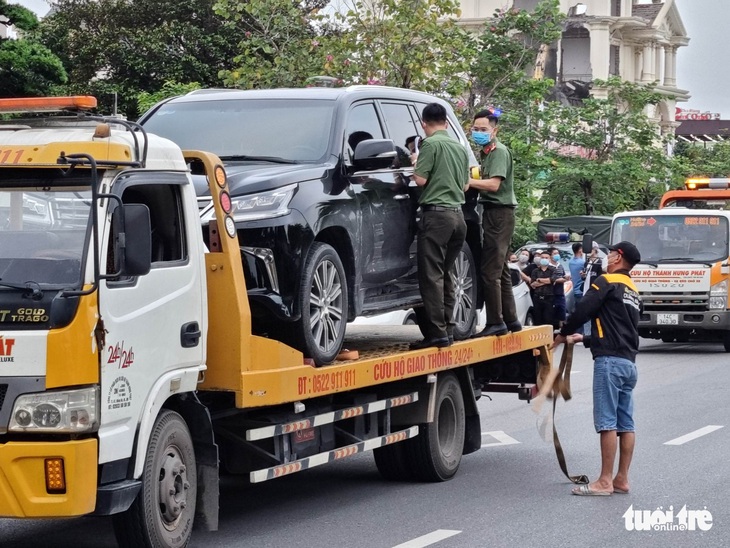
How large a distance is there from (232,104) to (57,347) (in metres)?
3.73

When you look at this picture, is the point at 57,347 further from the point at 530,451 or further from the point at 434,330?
the point at 530,451

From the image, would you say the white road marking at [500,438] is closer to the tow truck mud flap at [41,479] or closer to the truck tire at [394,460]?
the truck tire at [394,460]

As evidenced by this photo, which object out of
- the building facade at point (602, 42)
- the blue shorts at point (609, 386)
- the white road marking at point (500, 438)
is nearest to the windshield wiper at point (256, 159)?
the blue shorts at point (609, 386)

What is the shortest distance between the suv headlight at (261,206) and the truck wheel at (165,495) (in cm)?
151

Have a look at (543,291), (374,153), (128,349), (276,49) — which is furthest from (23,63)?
(128,349)

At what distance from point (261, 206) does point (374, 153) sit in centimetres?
120

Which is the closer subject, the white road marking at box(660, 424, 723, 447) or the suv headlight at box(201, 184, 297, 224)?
the suv headlight at box(201, 184, 297, 224)

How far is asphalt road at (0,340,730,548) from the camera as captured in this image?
8148mm

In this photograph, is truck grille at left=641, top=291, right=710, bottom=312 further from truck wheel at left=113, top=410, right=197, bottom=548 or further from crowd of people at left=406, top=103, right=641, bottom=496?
truck wheel at left=113, top=410, right=197, bottom=548

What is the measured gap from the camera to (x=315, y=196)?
866cm

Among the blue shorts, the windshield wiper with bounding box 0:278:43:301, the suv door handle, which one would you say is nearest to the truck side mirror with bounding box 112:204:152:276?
the windshield wiper with bounding box 0:278:43:301

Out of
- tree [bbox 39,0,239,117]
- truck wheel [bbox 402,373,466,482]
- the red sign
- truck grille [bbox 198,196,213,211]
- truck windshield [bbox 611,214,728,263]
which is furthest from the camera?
the red sign

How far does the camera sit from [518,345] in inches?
453

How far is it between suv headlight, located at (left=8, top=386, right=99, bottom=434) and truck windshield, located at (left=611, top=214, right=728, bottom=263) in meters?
17.7
